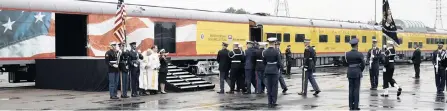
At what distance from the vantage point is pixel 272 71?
45.0 ft

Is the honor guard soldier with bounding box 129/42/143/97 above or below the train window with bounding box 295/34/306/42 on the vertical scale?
below

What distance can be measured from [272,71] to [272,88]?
0.40 m

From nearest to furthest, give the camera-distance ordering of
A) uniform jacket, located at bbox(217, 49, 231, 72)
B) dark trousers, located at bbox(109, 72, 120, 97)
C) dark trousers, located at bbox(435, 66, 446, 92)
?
dark trousers, located at bbox(109, 72, 120, 97), dark trousers, located at bbox(435, 66, 446, 92), uniform jacket, located at bbox(217, 49, 231, 72)

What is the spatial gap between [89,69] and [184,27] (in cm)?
909

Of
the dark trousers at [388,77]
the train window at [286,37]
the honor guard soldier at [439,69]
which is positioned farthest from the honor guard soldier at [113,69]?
the train window at [286,37]

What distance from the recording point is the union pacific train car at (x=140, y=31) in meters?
20.1

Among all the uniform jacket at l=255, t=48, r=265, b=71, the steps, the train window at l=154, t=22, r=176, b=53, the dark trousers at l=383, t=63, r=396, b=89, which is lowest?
the steps

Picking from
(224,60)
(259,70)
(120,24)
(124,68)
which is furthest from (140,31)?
(259,70)

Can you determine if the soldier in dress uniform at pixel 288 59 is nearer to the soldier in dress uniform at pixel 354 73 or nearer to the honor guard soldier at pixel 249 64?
the honor guard soldier at pixel 249 64

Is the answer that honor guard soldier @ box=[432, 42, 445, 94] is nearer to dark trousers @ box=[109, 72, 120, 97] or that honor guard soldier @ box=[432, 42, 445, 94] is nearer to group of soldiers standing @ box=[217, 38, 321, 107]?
group of soldiers standing @ box=[217, 38, 321, 107]

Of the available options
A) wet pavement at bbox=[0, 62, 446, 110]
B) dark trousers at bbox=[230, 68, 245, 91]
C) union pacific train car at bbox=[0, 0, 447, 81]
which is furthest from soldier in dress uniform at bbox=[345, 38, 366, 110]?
union pacific train car at bbox=[0, 0, 447, 81]

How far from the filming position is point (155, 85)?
1734 cm

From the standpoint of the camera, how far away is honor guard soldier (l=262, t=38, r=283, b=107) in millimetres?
13531

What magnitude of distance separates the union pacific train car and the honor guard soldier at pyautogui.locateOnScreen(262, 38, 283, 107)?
32.2 feet
